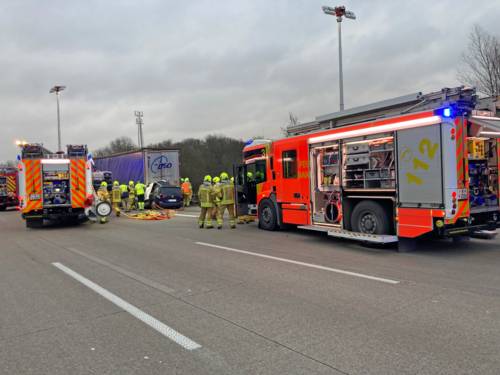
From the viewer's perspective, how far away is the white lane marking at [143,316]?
3996 mm

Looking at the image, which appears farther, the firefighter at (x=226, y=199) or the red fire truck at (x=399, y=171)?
the firefighter at (x=226, y=199)

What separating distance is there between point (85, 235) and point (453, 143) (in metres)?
10.0

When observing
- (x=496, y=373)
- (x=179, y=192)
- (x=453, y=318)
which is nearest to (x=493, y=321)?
(x=453, y=318)

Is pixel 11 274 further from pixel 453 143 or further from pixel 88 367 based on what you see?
pixel 453 143

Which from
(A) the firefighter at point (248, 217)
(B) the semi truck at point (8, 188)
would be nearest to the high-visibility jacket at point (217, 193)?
(A) the firefighter at point (248, 217)

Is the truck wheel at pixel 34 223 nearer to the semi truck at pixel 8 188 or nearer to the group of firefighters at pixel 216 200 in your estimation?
the group of firefighters at pixel 216 200

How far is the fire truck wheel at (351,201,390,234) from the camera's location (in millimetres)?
8691

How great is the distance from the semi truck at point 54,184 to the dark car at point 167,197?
6.52 meters

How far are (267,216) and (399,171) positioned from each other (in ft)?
16.0

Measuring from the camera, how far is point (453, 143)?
7453mm

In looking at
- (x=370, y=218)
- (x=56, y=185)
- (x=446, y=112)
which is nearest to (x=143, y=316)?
(x=370, y=218)

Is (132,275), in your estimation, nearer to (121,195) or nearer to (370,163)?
(370,163)

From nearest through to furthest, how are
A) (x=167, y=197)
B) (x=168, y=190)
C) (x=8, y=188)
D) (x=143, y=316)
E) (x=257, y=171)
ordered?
1. (x=143, y=316)
2. (x=257, y=171)
3. (x=167, y=197)
4. (x=168, y=190)
5. (x=8, y=188)

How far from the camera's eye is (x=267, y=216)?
12.3 meters
